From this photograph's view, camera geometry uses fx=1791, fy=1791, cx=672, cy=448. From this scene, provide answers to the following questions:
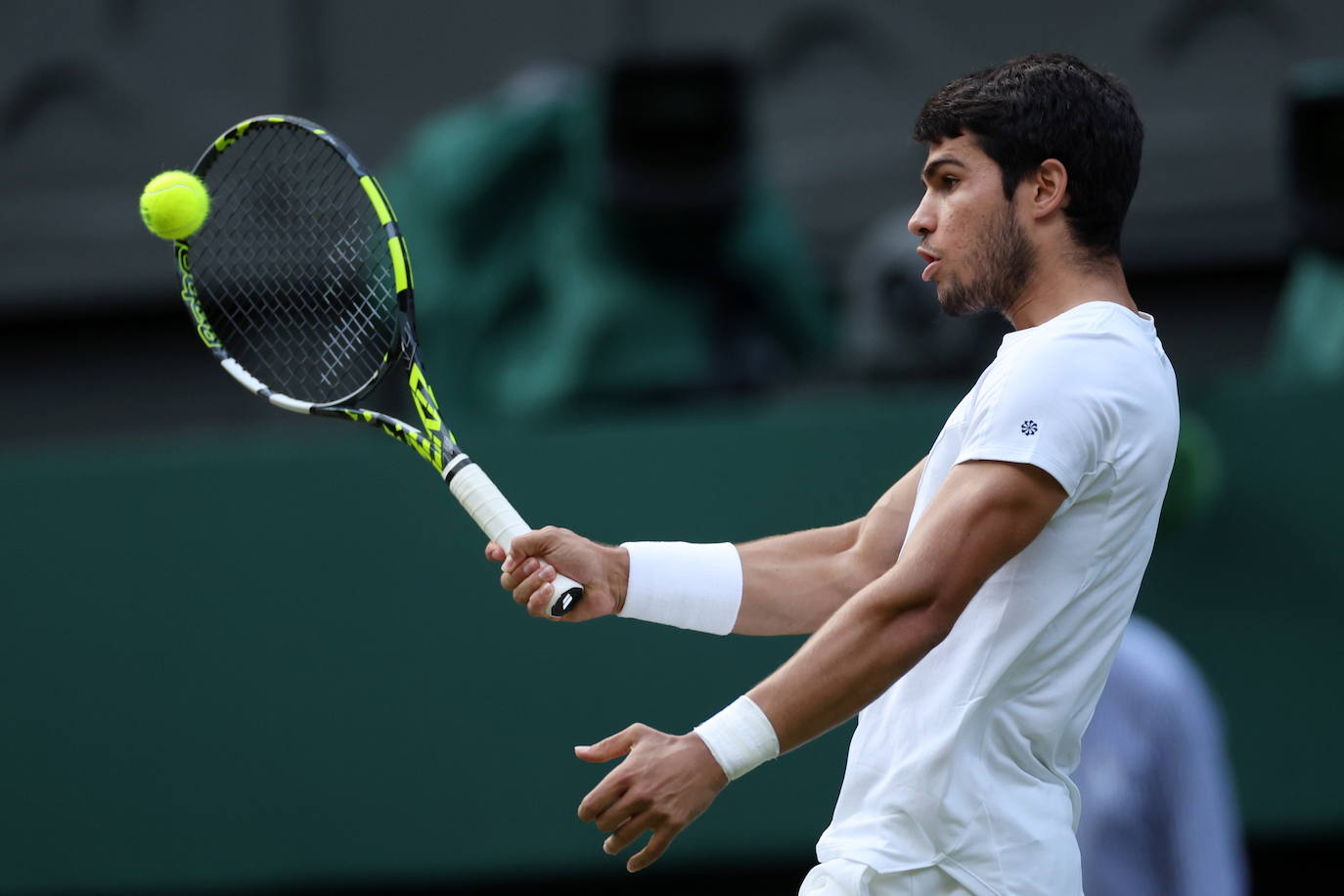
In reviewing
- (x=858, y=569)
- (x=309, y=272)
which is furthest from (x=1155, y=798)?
(x=309, y=272)

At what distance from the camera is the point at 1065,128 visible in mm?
2127

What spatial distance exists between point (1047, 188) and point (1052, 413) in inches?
12.1

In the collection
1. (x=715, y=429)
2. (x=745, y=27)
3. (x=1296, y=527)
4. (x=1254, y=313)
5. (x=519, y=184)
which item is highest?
(x=745, y=27)

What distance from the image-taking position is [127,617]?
518 centimetres

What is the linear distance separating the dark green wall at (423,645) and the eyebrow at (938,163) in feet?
9.14

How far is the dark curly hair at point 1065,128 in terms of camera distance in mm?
2129

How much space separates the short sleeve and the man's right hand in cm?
58

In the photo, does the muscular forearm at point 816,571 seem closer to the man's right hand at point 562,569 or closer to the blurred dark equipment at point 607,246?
the man's right hand at point 562,569

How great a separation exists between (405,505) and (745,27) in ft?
12.0

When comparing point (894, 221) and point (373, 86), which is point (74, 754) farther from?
point (373, 86)

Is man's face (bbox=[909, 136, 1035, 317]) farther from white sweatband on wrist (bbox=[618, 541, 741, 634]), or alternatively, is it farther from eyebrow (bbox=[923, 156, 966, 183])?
white sweatband on wrist (bbox=[618, 541, 741, 634])

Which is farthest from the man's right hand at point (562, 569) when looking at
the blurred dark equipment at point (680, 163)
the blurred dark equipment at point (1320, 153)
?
the blurred dark equipment at point (1320, 153)

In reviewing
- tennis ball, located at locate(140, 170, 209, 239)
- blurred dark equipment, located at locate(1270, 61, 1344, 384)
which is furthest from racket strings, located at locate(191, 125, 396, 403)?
blurred dark equipment, located at locate(1270, 61, 1344, 384)

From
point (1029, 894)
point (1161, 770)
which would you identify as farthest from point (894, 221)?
point (1029, 894)
